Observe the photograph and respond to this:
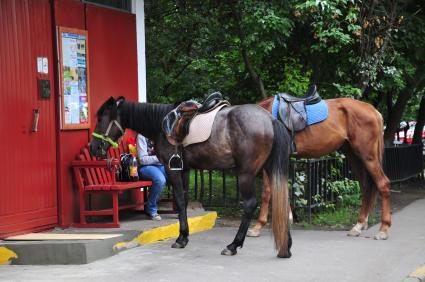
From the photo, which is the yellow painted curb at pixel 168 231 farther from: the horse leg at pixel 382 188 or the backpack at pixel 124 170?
the horse leg at pixel 382 188

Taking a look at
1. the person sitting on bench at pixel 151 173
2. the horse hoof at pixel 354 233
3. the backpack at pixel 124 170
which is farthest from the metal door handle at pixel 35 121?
the horse hoof at pixel 354 233

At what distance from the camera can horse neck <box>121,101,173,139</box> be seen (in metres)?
7.43

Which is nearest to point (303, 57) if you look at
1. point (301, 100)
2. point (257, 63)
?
point (257, 63)

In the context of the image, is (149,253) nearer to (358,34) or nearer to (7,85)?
(7,85)

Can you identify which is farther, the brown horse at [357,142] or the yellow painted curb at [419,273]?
the brown horse at [357,142]

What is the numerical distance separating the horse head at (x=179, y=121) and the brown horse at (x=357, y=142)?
1.83m

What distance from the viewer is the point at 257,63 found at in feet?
39.5

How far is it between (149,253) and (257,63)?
5614 millimetres

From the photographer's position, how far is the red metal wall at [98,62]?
8.20 m

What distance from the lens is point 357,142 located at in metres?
8.69

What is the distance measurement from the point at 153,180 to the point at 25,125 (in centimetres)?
196

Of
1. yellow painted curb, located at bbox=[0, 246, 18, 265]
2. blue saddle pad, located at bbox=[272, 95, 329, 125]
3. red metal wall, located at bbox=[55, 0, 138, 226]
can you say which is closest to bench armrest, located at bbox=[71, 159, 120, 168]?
red metal wall, located at bbox=[55, 0, 138, 226]

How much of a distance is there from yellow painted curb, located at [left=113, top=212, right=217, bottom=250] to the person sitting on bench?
1.55 ft

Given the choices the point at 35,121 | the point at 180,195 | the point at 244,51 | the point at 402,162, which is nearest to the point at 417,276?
the point at 180,195
